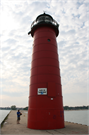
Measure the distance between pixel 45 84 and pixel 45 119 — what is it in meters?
3.42

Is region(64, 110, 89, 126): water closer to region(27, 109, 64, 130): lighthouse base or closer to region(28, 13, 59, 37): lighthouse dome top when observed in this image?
region(27, 109, 64, 130): lighthouse base

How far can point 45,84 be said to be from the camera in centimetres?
1120

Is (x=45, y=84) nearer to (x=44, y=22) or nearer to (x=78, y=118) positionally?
(x=44, y=22)

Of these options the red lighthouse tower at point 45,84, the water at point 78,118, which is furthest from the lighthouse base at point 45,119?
the water at point 78,118

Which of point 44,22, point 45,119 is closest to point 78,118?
point 45,119

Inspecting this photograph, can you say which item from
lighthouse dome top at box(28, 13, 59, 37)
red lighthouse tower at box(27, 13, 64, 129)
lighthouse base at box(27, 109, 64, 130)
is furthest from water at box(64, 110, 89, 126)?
lighthouse dome top at box(28, 13, 59, 37)

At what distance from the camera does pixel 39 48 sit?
42.4 feet

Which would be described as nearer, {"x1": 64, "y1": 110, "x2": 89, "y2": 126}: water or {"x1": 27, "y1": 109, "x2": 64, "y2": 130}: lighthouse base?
{"x1": 27, "y1": 109, "x2": 64, "y2": 130}: lighthouse base

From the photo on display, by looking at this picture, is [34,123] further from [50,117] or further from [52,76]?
[52,76]

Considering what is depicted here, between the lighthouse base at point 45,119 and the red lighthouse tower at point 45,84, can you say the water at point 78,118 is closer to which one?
the lighthouse base at point 45,119

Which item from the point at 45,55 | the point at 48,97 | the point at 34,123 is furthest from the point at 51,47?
the point at 34,123

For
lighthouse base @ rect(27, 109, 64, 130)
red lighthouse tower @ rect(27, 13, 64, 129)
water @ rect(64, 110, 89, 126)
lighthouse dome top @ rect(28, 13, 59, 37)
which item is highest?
lighthouse dome top @ rect(28, 13, 59, 37)

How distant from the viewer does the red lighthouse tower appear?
10418 mm

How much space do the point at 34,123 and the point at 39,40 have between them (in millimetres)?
9547
